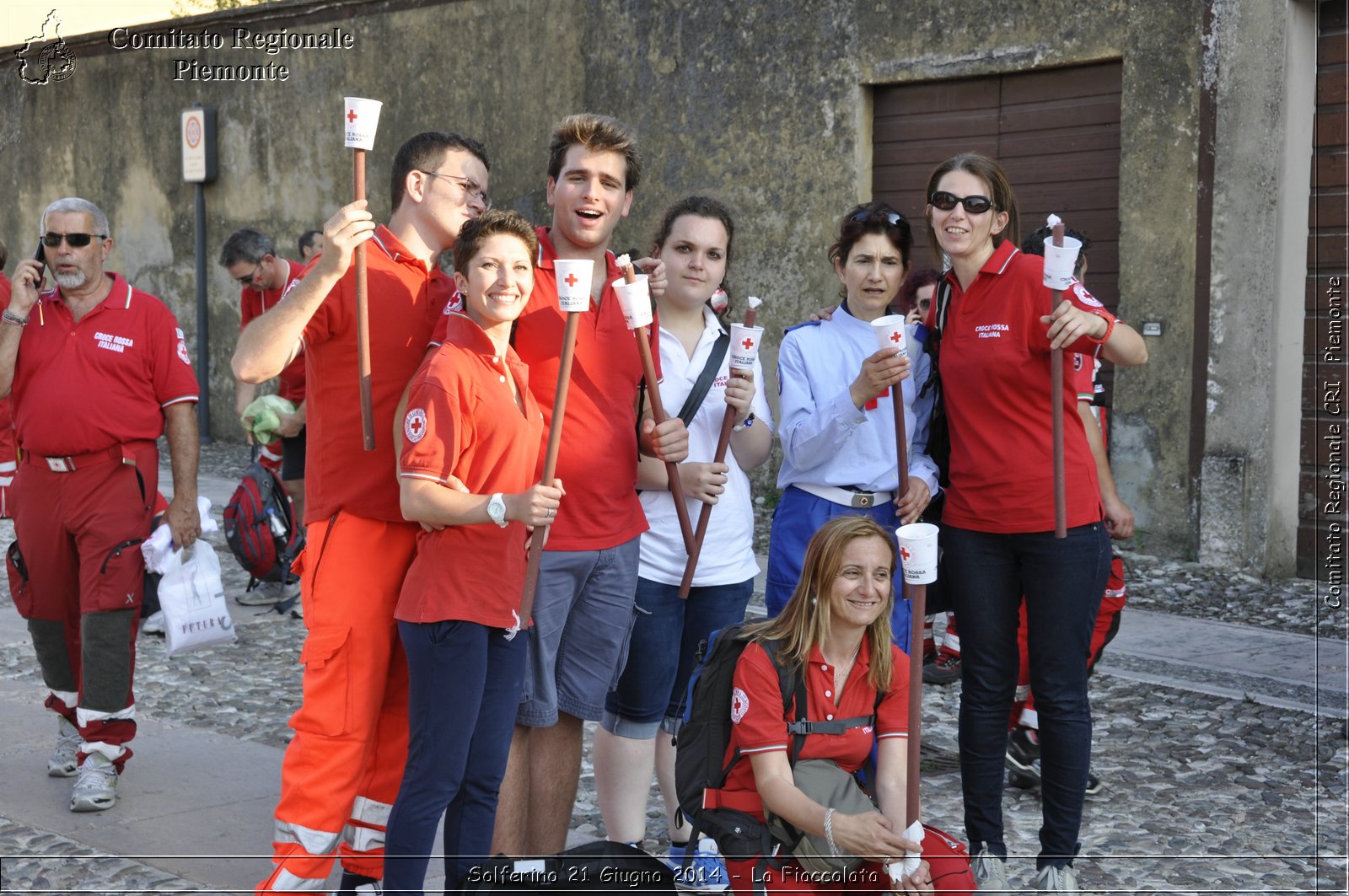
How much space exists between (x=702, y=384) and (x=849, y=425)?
43 centimetres

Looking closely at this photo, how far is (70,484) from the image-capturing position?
4.99 metres

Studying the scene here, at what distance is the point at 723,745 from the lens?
142 inches

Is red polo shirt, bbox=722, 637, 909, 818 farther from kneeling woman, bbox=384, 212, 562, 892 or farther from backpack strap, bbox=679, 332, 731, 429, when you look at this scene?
backpack strap, bbox=679, 332, 731, 429

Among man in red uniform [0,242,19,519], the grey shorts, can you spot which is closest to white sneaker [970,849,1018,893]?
the grey shorts

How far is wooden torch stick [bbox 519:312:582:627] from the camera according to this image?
11.2 feet

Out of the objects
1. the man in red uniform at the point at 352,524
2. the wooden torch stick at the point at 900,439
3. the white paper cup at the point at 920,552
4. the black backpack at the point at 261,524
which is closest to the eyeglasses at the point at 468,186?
the man in red uniform at the point at 352,524

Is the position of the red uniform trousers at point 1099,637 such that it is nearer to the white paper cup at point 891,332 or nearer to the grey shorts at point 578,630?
the white paper cup at point 891,332

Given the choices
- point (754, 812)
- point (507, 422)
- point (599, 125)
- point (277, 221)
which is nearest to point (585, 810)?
point (754, 812)

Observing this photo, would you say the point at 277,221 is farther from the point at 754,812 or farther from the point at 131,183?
the point at 754,812

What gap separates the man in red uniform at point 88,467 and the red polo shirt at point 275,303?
3.60 feet

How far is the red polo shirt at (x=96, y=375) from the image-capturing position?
195 inches

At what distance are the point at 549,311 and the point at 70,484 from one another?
2.19 metres

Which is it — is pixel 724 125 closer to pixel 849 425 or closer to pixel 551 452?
pixel 849 425

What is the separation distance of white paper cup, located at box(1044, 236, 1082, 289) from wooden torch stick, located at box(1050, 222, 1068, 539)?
0.12ft
